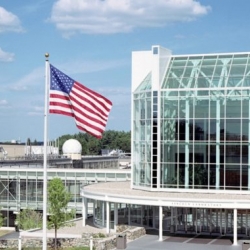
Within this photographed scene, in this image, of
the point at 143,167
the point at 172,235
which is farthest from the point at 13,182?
the point at 172,235

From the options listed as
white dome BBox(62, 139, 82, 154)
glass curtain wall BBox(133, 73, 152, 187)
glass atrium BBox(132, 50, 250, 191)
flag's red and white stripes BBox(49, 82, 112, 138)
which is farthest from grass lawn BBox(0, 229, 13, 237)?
white dome BBox(62, 139, 82, 154)

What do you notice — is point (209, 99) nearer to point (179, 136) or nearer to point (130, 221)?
point (179, 136)

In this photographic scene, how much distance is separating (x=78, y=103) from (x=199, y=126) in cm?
1961

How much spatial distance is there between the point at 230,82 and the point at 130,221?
42.6 feet

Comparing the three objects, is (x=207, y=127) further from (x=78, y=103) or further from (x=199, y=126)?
(x=78, y=103)

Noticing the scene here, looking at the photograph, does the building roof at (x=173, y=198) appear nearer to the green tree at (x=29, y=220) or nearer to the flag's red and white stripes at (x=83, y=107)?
the green tree at (x=29, y=220)

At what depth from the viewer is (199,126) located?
160 feet

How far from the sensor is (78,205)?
67250 mm

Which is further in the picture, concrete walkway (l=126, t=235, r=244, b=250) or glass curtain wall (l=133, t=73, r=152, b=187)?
glass curtain wall (l=133, t=73, r=152, b=187)

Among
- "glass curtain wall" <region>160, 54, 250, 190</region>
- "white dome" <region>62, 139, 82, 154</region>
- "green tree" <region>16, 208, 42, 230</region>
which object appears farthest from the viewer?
"white dome" <region>62, 139, 82, 154</region>

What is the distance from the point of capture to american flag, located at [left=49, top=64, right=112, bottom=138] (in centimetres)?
3030

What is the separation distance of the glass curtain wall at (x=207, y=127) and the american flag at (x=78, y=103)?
58.1 ft

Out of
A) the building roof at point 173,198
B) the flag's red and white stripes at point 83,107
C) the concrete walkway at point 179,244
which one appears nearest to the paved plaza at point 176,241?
the concrete walkway at point 179,244

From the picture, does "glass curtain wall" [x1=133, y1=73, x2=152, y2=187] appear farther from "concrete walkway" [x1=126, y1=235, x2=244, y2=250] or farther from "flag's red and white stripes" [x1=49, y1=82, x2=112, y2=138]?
"flag's red and white stripes" [x1=49, y1=82, x2=112, y2=138]
